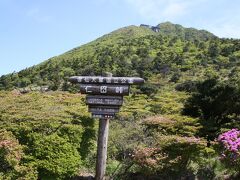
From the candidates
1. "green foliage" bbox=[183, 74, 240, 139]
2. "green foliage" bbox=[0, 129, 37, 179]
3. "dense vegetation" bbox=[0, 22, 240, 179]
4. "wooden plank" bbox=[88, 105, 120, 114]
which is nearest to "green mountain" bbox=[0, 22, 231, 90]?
"dense vegetation" bbox=[0, 22, 240, 179]

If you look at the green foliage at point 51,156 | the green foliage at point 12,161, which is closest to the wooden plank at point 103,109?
the green foliage at point 51,156

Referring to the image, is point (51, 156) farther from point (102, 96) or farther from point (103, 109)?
point (102, 96)

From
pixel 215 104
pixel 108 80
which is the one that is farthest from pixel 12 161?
pixel 215 104

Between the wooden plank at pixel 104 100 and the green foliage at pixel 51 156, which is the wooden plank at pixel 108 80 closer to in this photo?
the wooden plank at pixel 104 100

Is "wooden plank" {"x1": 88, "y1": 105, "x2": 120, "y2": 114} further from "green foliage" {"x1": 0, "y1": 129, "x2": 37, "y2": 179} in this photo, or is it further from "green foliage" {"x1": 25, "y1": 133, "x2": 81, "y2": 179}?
"green foliage" {"x1": 0, "y1": 129, "x2": 37, "y2": 179}

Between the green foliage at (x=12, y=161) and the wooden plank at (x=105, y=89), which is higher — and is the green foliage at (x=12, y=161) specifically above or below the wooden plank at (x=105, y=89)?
below

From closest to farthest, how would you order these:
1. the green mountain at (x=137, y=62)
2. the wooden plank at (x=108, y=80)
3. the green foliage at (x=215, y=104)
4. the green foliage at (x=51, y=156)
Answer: the wooden plank at (x=108, y=80) → the green foliage at (x=51, y=156) → the green foliage at (x=215, y=104) → the green mountain at (x=137, y=62)

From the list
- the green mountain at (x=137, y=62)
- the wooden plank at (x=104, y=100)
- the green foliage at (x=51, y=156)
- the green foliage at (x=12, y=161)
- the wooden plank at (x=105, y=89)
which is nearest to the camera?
the wooden plank at (x=105, y=89)

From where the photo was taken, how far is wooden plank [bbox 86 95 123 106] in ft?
39.2

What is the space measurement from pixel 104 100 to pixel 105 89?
1.11 feet

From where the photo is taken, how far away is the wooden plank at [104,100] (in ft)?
39.2

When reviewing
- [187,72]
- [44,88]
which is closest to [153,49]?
[187,72]

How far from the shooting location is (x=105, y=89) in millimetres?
11883

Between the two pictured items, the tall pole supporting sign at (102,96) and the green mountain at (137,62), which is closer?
the tall pole supporting sign at (102,96)
